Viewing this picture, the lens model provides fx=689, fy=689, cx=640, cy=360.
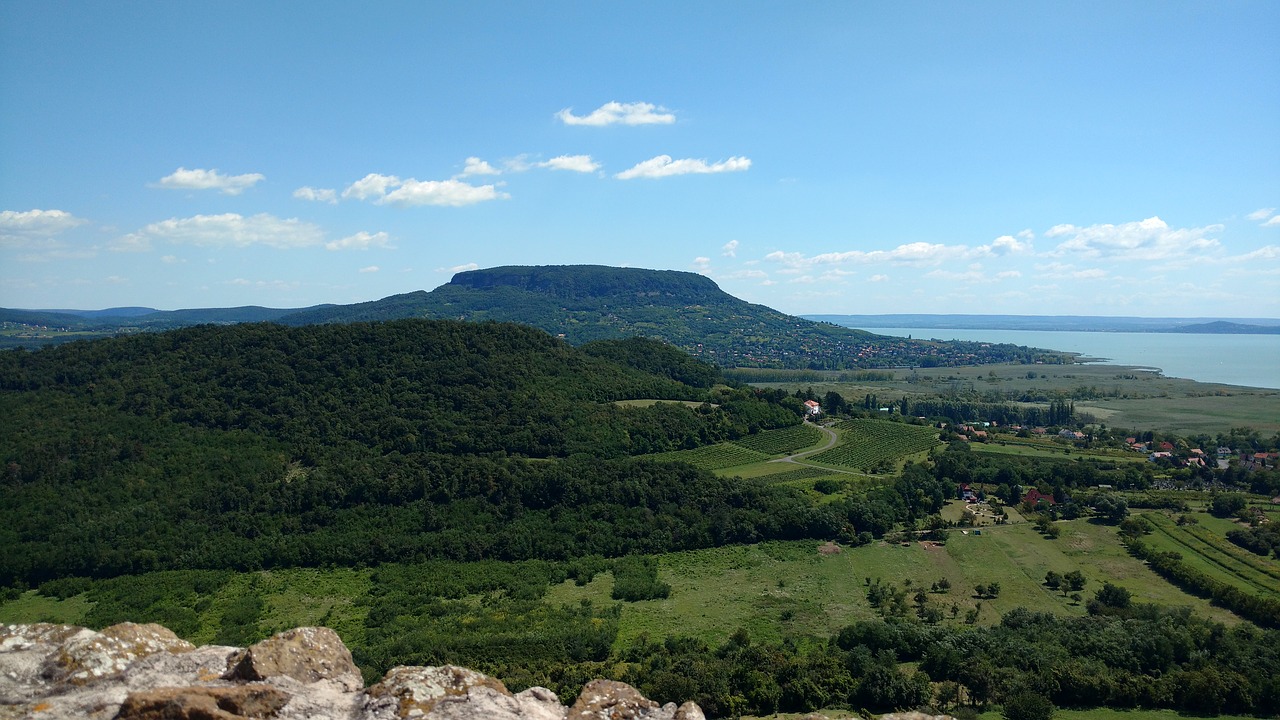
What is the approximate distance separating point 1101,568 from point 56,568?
6924cm

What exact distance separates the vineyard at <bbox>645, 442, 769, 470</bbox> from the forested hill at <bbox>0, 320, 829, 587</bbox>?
1.77 meters

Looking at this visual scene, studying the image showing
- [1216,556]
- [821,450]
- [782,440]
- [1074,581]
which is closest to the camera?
[1074,581]

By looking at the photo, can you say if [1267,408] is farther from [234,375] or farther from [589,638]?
[234,375]

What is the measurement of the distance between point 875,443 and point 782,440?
1145 cm

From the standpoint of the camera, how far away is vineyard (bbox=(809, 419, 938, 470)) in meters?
72.4

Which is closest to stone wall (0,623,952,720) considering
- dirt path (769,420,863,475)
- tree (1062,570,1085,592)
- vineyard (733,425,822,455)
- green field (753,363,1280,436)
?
tree (1062,570,1085,592)

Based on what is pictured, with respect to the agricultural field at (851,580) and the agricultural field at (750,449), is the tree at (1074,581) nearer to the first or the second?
the agricultural field at (851,580)

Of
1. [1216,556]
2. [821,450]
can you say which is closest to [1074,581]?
[1216,556]

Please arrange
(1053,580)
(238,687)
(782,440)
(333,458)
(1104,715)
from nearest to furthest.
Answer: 1. (238,687)
2. (1104,715)
3. (1053,580)
4. (333,458)
5. (782,440)

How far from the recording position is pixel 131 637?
981cm

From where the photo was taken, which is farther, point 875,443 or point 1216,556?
point 875,443

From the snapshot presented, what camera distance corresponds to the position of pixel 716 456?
71.1m

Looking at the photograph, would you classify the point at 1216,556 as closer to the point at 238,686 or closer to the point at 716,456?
the point at 716,456

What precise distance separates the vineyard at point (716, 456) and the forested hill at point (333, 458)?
177 cm
